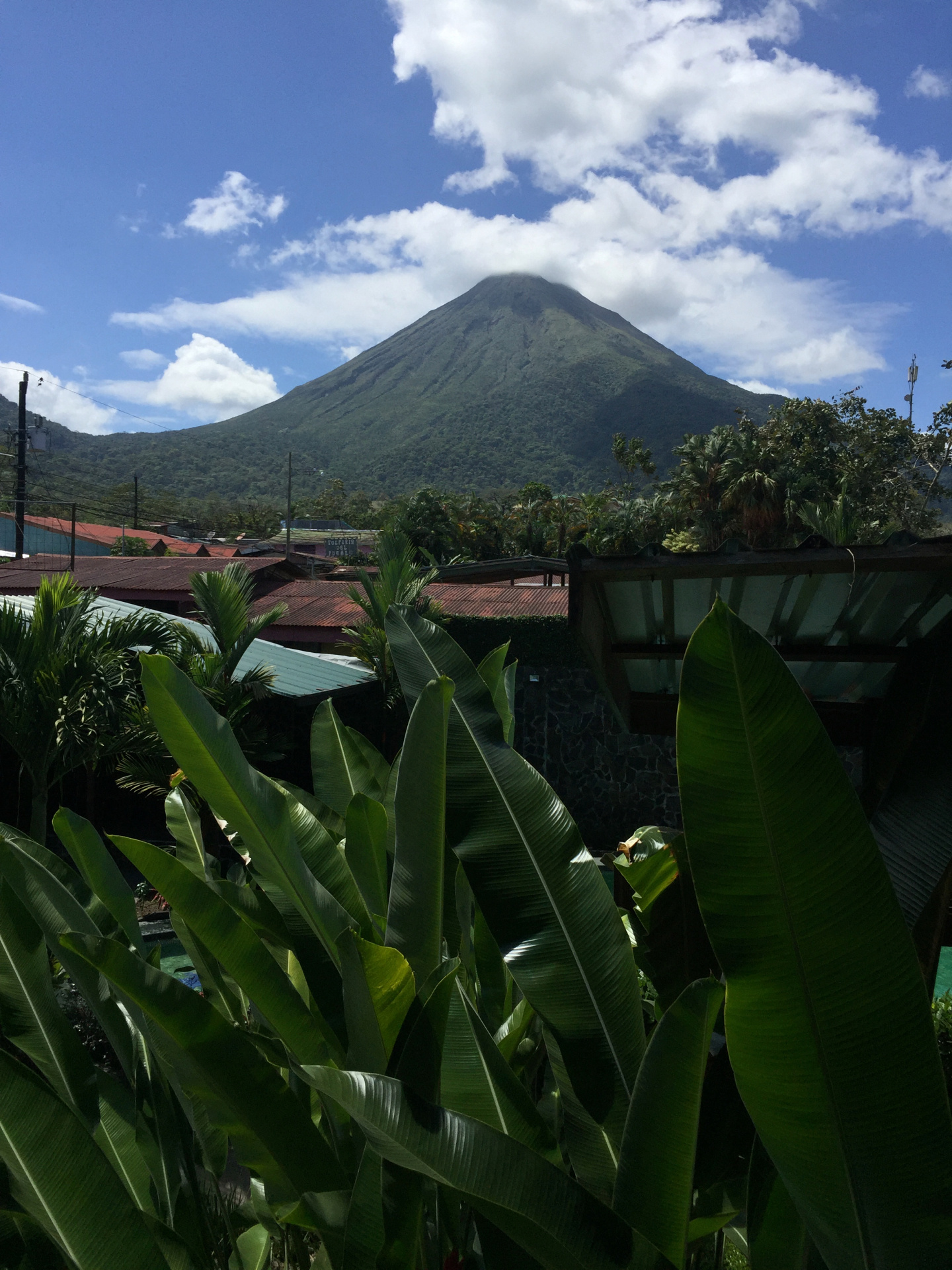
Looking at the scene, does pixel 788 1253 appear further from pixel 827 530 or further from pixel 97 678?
pixel 827 530

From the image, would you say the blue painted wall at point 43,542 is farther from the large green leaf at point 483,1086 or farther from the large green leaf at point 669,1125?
the large green leaf at point 669,1125

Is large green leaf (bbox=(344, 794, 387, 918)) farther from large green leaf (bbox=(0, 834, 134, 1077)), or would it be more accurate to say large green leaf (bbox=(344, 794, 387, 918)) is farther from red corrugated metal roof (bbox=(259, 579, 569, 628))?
red corrugated metal roof (bbox=(259, 579, 569, 628))

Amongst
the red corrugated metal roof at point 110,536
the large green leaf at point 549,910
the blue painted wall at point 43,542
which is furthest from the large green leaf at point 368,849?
the blue painted wall at point 43,542

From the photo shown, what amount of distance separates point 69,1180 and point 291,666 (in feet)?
41.2

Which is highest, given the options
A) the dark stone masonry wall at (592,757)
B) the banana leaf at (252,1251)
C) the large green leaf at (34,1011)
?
the large green leaf at (34,1011)

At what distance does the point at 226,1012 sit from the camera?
2232mm

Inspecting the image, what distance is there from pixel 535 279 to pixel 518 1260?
207 m

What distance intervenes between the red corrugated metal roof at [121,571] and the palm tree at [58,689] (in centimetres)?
1327

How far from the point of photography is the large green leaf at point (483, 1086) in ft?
4.58

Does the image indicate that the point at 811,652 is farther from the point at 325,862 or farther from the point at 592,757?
the point at 592,757

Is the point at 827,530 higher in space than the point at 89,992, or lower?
higher

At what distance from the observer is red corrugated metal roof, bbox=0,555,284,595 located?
74.1 ft

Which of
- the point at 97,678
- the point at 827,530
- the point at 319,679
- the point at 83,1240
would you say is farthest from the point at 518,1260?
the point at 827,530

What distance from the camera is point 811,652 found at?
345cm
